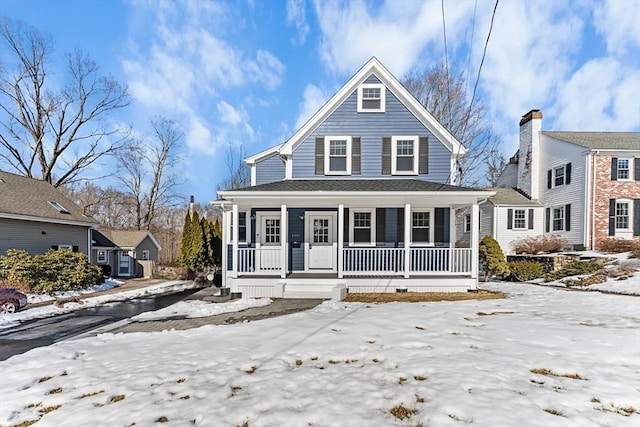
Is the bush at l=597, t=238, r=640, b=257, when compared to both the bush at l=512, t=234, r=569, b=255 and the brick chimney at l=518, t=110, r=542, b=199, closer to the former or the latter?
the bush at l=512, t=234, r=569, b=255

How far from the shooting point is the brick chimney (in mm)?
20484

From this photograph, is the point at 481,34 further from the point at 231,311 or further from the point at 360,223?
the point at 231,311

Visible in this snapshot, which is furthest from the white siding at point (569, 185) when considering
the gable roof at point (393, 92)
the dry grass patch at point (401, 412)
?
the dry grass patch at point (401, 412)

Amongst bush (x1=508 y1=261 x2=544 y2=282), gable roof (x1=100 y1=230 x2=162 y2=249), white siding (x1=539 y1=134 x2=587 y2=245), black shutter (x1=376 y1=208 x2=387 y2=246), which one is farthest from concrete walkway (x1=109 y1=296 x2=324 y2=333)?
white siding (x1=539 y1=134 x2=587 y2=245)

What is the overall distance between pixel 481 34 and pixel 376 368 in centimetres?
692

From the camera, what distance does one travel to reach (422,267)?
11.1 metres

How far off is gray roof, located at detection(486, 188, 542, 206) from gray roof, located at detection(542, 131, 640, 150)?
13.4ft

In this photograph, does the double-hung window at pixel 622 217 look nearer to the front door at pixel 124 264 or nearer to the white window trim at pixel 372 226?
the white window trim at pixel 372 226

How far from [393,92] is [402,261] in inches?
269

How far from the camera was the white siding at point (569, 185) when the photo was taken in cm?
1712

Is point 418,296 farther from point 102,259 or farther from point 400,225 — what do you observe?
point 102,259

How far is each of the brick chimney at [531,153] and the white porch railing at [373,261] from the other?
48.9ft

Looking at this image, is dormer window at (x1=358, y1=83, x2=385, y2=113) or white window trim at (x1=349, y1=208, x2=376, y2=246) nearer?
white window trim at (x1=349, y1=208, x2=376, y2=246)

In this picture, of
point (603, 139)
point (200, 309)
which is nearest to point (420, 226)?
point (200, 309)
